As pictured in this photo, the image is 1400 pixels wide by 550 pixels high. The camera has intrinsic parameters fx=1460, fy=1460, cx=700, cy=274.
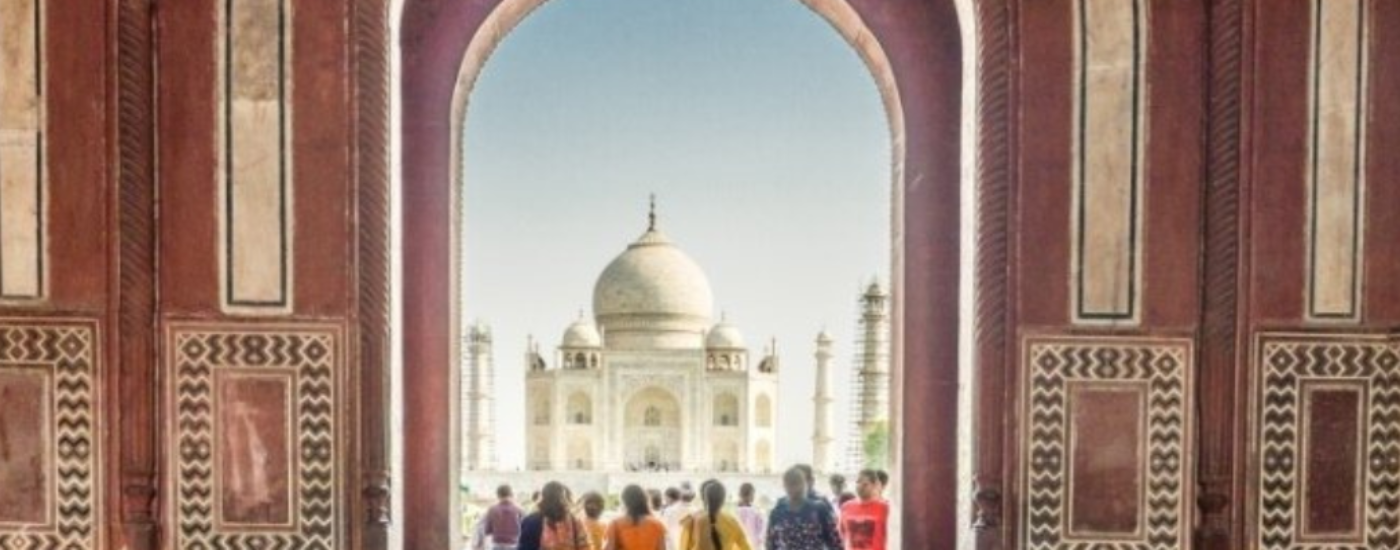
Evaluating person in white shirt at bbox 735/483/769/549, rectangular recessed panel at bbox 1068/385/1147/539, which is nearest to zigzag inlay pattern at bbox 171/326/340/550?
person in white shirt at bbox 735/483/769/549

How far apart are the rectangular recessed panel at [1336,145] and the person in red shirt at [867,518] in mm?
2369

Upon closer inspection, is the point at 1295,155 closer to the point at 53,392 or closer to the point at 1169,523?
the point at 1169,523

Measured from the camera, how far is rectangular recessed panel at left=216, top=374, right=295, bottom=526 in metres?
6.21

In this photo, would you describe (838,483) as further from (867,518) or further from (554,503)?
(554,503)

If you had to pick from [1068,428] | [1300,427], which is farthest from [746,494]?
[1300,427]

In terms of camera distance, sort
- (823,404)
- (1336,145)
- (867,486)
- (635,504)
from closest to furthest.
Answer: (1336,145) < (635,504) < (867,486) < (823,404)

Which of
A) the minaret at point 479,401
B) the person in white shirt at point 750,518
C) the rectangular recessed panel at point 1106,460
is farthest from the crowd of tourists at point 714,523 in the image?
the minaret at point 479,401

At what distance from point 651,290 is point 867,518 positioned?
44429mm

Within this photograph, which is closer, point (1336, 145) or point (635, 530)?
point (1336, 145)

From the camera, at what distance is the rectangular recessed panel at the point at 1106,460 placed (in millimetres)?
6305

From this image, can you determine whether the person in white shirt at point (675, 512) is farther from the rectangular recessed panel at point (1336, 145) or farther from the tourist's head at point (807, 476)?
the rectangular recessed panel at point (1336, 145)

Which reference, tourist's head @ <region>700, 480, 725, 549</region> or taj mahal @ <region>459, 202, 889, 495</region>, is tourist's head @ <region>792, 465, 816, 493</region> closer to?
tourist's head @ <region>700, 480, 725, 549</region>

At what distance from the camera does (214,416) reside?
621cm

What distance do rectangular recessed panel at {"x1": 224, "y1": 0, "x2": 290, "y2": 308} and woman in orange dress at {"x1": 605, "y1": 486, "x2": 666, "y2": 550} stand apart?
1.77 m
